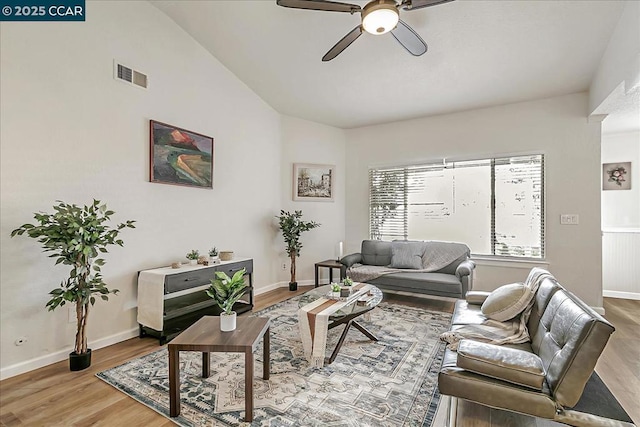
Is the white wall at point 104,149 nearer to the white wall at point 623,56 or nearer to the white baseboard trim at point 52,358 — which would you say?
the white baseboard trim at point 52,358

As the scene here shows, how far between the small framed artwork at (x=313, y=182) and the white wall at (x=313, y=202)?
80 millimetres

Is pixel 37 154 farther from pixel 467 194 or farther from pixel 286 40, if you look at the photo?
pixel 467 194

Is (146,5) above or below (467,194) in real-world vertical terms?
above

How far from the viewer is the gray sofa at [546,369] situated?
1.40m

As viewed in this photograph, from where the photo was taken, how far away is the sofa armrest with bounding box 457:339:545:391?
59.2 inches

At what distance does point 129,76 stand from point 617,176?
7248 millimetres

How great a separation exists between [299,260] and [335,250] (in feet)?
2.49

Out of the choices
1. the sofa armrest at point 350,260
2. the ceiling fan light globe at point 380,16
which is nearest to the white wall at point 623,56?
the ceiling fan light globe at point 380,16

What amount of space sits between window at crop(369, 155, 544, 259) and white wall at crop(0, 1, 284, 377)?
2.73 metres

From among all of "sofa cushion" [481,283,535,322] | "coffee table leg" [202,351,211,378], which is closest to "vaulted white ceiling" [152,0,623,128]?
"sofa cushion" [481,283,535,322]

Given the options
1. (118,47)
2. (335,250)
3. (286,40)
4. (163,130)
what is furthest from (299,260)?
→ (118,47)

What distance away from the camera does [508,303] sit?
240 cm

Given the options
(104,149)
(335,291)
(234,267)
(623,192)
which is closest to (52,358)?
(234,267)

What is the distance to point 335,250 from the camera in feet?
19.2
